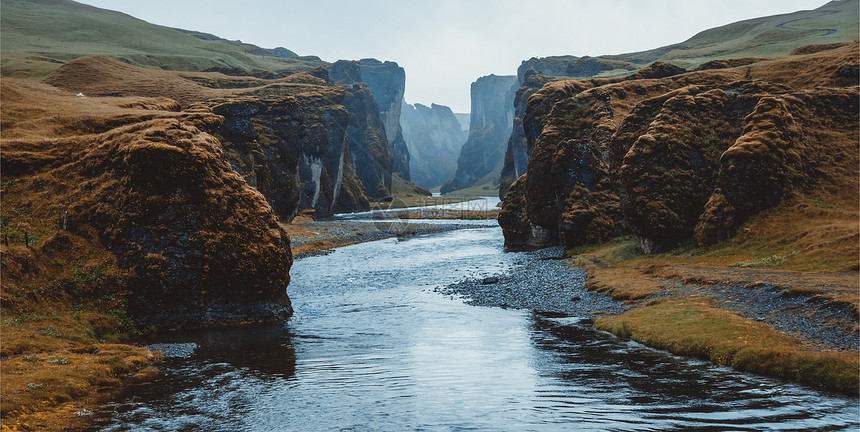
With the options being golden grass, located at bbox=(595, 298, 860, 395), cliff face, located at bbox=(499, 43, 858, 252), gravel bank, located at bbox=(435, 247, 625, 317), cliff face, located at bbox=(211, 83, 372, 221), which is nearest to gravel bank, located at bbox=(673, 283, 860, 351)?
golden grass, located at bbox=(595, 298, 860, 395)

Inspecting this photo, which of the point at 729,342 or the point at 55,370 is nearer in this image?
the point at 55,370

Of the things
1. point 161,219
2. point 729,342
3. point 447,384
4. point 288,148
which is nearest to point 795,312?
point 729,342

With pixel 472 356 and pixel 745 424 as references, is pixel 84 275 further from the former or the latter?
pixel 745 424

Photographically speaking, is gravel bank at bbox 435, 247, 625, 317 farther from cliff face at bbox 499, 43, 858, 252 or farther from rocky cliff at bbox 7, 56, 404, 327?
rocky cliff at bbox 7, 56, 404, 327

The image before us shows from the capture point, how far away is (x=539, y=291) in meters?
42.2

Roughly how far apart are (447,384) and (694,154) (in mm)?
42996

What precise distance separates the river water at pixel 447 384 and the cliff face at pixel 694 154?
74.6 ft

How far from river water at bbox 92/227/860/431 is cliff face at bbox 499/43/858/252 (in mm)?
22749

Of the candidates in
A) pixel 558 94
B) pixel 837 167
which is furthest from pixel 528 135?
pixel 837 167

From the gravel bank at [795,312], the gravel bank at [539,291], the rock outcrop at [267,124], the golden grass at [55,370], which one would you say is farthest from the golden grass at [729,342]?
the rock outcrop at [267,124]

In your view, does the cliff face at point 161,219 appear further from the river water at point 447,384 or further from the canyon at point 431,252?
the river water at point 447,384

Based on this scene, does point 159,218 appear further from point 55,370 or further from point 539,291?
point 539,291

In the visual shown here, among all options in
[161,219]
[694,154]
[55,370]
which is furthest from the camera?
[694,154]

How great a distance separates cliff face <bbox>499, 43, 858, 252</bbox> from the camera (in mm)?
45062
